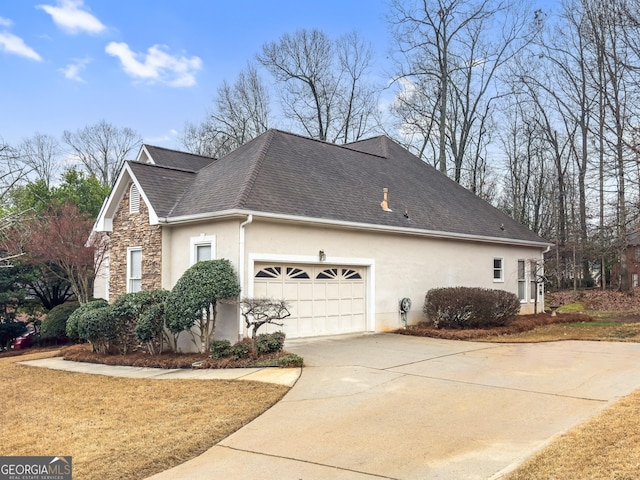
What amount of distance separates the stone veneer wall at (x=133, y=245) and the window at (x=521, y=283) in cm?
1416

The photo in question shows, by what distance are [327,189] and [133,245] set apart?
5767 mm

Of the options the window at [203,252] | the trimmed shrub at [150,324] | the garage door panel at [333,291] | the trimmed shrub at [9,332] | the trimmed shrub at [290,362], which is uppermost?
the window at [203,252]

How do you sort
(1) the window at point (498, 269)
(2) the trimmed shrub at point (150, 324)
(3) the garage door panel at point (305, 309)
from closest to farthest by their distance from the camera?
1. (2) the trimmed shrub at point (150, 324)
2. (3) the garage door panel at point (305, 309)
3. (1) the window at point (498, 269)

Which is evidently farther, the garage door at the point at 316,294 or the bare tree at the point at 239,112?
the bare tree at the point at 239,112

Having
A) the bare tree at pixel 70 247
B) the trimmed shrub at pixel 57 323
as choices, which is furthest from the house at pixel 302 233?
the trimmed shrub at pixel 57 323

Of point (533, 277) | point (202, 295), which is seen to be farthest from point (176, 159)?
point (533, 277)

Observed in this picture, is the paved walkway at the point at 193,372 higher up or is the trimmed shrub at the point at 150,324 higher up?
the trimmed shrub at the point at 150,324

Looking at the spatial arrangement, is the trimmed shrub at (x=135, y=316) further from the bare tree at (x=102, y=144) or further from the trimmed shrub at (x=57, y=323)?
the bare tree at (x=102, y=144)

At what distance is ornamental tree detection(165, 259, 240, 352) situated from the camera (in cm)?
1201

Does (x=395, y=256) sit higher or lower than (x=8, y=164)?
lower

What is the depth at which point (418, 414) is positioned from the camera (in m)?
7.29

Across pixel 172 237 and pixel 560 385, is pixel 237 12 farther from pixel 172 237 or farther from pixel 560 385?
pixel 560 385

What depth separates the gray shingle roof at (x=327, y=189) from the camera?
1416 centimetres

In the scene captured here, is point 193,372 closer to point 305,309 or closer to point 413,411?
point 305,309
